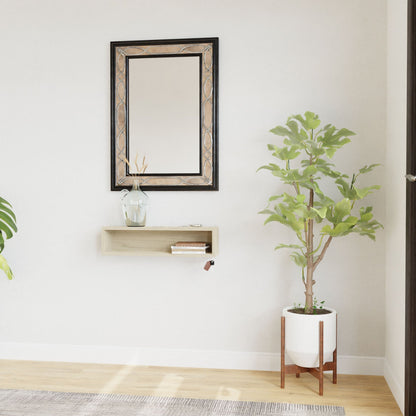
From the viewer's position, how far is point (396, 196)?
9.08 feet

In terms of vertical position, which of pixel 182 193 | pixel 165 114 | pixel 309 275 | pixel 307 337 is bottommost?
pixel 307 337

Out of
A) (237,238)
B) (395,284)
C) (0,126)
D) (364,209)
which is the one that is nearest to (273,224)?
Answer: (237,238)

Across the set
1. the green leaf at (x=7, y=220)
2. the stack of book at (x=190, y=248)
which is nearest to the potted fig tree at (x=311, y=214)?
the stack of book at (x=190, y=248)

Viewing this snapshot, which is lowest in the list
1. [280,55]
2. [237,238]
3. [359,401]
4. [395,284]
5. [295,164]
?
[359,401]

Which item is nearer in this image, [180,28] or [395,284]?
[395,284]

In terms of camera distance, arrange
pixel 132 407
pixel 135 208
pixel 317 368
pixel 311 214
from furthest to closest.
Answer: pixel 135 208 < pixel 317 368 < pixel 311 214 < pixel 132 407

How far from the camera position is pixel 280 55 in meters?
3.21

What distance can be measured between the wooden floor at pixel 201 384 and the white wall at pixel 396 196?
167 mm

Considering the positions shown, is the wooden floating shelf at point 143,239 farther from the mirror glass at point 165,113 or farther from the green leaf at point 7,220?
the green leaf at point 7,220

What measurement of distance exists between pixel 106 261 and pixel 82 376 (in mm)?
732

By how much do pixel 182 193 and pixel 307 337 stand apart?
1.19 meters

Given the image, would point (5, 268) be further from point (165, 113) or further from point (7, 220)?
point (165, 113)

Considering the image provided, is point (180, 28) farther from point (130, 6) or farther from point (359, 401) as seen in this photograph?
point (359, 401)

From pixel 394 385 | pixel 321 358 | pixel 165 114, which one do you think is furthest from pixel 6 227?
pixel 394 385
